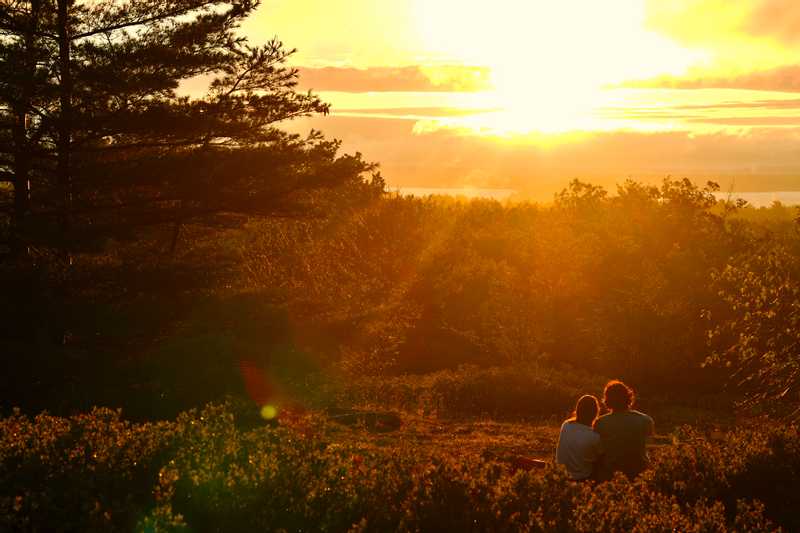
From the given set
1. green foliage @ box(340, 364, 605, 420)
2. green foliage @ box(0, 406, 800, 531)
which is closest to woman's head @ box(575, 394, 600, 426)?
green foliage @ box(0, 406, 800, 531)

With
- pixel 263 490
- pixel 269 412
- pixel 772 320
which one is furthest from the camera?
pixel 772 320

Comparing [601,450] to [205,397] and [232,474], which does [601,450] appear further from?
[205,397]

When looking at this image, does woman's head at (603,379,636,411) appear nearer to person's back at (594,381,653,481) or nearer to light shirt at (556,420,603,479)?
person's back at (594,381,653,481)

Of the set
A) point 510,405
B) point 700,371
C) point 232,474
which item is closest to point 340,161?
point 510,405

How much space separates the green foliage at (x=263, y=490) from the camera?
22.4ft

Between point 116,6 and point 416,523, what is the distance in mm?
20484

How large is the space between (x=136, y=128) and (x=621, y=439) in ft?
55.7

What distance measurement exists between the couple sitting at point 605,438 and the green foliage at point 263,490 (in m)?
0.93

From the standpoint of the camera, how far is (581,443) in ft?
32.0

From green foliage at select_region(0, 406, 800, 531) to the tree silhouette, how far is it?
15008mm

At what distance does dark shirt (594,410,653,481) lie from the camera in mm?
9891

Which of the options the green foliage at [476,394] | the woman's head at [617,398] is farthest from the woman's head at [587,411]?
the green foliage at [476,394]

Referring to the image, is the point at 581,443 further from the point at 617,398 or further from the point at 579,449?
the point at 617,398

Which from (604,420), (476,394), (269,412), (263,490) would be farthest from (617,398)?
(476,394)
